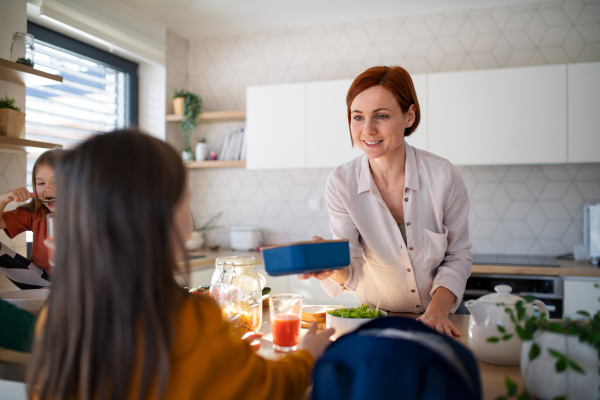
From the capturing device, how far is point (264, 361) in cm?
77

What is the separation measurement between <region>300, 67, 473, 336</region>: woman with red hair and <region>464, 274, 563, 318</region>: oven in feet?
3.70

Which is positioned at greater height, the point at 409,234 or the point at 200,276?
the point at 409,234

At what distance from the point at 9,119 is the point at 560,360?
223 cm

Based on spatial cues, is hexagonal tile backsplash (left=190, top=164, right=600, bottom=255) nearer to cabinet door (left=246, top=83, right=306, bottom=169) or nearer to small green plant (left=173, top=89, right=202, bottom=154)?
cabinet door (left=246, top=83, right=306, bottom=169)

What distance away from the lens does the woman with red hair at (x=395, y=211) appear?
1592 mm

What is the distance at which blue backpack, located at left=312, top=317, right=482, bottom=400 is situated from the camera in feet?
1.98

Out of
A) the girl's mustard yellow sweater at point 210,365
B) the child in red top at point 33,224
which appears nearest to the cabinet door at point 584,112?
the girl's mustard yellow sweater at point 210,365

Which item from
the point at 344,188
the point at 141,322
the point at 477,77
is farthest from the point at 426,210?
the point at 477,77

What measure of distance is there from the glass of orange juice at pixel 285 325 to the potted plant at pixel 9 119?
1645 millimetres

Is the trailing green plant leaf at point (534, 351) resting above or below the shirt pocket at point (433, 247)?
below

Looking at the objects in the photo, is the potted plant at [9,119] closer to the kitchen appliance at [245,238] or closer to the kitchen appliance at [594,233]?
the kitchen appliance at [245,238]

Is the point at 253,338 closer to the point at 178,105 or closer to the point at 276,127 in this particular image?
the point at 276,127

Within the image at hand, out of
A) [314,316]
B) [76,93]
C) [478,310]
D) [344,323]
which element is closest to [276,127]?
[76,93]

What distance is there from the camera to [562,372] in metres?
0.77
